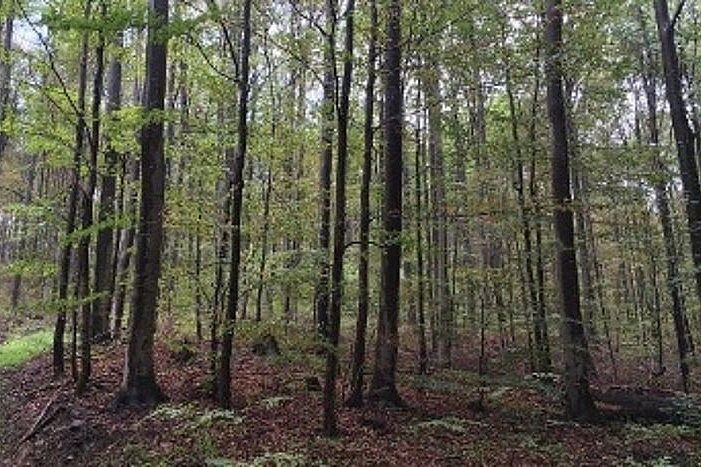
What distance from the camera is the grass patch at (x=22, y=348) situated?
648 inches

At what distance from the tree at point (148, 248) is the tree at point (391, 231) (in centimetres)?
369

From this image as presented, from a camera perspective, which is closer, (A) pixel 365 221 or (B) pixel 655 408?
(A) pixel 365 221

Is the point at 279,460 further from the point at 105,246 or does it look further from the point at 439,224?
the point at 105,246

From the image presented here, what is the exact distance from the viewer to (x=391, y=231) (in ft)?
34.4

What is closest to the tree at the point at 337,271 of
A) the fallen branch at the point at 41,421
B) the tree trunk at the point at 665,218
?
the fallen branch at the point at 41,421

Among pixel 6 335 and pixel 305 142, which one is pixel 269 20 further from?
pixel 6 335

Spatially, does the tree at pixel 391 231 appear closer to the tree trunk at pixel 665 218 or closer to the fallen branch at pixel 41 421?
the fallen branch at pixel 41 421

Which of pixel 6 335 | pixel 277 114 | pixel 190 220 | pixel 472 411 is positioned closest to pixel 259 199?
pixel 277 114

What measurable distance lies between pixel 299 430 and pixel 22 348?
12.8m

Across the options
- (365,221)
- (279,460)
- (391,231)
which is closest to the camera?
(279,460)

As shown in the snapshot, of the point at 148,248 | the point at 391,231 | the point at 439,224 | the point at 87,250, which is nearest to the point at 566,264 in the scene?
the point at 439,224

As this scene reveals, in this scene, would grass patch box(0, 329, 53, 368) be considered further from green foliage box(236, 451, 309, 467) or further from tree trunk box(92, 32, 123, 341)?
green foliage box(236, 451, 309, 467)

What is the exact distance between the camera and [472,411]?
37.0 feet

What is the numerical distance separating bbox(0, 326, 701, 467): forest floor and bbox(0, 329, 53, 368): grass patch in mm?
3751
